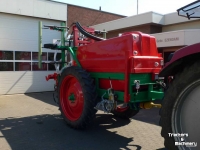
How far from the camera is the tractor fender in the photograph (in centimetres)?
257

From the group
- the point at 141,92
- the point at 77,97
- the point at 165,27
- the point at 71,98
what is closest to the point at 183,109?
the point at 141,92

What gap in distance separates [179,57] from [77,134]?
2.99 metres

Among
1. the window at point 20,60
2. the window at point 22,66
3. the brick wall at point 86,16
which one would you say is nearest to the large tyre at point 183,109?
the window at point 20,60

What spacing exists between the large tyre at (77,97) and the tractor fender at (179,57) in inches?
81.7

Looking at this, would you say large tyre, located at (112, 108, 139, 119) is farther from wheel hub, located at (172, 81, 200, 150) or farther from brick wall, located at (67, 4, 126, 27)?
brick wall, located at (67, 4, 126, 27)

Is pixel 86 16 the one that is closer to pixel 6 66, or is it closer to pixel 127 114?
pixel 6 66

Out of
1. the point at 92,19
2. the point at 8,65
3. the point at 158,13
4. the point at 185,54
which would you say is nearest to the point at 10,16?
the point at 8,65

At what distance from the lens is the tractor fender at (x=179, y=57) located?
8.43 feet

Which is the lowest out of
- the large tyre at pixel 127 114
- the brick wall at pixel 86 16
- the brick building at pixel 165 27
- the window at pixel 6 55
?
the large tyre at pixel 127 114

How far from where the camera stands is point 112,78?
4.57 m

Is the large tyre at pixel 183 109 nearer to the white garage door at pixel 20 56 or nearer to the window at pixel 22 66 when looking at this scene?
the white garage door at pixel 20 56

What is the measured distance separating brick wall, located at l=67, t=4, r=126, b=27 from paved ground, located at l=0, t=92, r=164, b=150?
8.72 m

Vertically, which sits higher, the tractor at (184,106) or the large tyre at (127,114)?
the tractor at (184,106)

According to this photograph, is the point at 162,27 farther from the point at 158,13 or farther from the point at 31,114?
the point at 31,114
